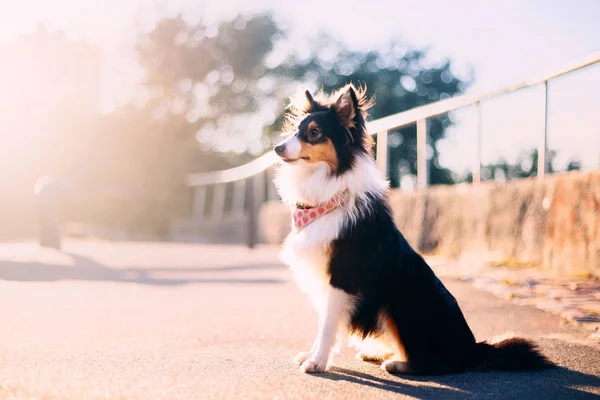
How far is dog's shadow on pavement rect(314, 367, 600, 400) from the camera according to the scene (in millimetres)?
2465

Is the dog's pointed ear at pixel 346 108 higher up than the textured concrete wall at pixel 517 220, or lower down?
higher up

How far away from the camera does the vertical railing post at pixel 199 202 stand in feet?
54.6

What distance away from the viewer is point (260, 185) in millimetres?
13828

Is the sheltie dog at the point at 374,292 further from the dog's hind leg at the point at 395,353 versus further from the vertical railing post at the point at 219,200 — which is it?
the vertical railing post at the point at 219,200

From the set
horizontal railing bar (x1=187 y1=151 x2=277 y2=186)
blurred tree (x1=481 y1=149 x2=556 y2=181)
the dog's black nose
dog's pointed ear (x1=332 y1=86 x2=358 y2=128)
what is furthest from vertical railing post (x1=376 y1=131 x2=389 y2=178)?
the dog's black nose

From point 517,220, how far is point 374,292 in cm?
286

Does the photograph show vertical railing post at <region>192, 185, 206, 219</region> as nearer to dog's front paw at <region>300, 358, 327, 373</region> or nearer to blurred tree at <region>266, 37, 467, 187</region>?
blurred tree at <region>266, 37, 467, 187</region>

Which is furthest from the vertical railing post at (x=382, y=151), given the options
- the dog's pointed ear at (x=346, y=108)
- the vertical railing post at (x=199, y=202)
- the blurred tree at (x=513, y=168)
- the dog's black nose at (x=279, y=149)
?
the vertical railing post at (x=199, y=202)

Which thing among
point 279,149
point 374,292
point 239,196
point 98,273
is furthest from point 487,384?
point 239,196

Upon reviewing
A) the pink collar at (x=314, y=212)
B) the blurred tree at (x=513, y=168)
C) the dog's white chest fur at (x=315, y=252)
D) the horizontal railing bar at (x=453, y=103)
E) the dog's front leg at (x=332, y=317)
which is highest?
the horizontal railing bar at (x=453, y=103)

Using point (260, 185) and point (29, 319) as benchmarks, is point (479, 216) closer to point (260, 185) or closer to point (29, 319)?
point (29, 319)

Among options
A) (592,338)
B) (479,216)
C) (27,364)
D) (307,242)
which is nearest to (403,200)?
(479,216)

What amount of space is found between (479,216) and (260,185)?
8.32m

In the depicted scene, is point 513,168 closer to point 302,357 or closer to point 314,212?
point 314,212
